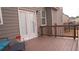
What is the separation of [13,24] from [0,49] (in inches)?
54.6

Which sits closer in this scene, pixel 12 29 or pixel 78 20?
pixel 78 20

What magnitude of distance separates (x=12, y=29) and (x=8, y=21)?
0.35 m

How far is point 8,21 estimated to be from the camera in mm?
3832

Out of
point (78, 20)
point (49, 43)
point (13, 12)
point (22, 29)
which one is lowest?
point (49, 43)

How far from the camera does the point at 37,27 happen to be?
17.2ft

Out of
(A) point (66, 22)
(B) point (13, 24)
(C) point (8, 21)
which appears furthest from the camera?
(B) point (13, 24)

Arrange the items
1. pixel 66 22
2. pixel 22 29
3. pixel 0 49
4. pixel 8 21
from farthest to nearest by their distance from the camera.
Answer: pixel 22 29 < pixel 8 21 < pixel 66 22 < pixel 0 49
